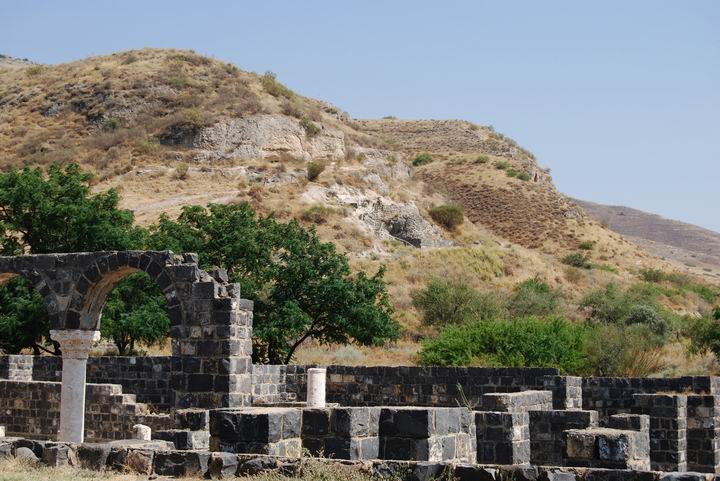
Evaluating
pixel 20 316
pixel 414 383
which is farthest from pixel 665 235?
pixel 414 383

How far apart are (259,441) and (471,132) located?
8570 centimetres

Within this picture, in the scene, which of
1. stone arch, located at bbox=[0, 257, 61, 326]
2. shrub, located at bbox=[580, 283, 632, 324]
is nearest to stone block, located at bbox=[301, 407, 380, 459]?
stone arch, located at bbox=[0, 257, 61, 326]

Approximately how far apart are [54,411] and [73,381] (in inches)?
75.8

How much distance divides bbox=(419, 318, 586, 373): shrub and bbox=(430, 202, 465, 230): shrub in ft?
102

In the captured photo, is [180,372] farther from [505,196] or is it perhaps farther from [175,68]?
[505,196]

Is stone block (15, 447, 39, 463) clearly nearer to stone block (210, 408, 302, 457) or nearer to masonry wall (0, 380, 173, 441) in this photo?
stone block (210, 408, 302, 457)

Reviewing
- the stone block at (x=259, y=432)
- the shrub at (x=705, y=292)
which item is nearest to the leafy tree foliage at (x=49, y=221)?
the stone block at (x=259, y=432)

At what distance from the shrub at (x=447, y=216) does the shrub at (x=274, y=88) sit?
13864 mm

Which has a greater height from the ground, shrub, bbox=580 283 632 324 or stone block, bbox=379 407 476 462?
shrub, bbox=580 283 632 324

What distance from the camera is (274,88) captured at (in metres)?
63.2

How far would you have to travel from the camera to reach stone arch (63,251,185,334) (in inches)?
667

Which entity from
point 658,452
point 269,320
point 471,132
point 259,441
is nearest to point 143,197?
point 269,320

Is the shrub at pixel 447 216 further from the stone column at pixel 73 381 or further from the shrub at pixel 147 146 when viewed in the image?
the stone column at pixel 73 381

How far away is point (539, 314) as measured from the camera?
1599 inches
